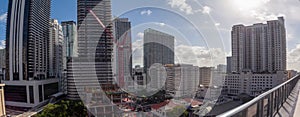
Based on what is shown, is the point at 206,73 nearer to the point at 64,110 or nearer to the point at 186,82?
the point at 186,82

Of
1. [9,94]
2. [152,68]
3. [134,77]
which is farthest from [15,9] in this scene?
[152,68]

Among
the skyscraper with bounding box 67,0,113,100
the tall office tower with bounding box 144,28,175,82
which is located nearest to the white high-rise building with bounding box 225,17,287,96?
the skyscraper with bounding box 67,0,113,100

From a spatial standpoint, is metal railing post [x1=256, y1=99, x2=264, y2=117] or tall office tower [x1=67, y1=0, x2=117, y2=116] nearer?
metal railing post [x1=256, y1=99, x2=264, y2=117]

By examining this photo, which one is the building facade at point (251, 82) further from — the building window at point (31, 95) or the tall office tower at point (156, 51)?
the building window at point (31, 95)

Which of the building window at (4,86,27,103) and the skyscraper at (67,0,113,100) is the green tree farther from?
the building window at (4,86,27,103)

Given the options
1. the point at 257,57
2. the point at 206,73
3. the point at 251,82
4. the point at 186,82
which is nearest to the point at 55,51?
the point at 186,82

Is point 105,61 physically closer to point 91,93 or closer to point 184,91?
point 91,93
